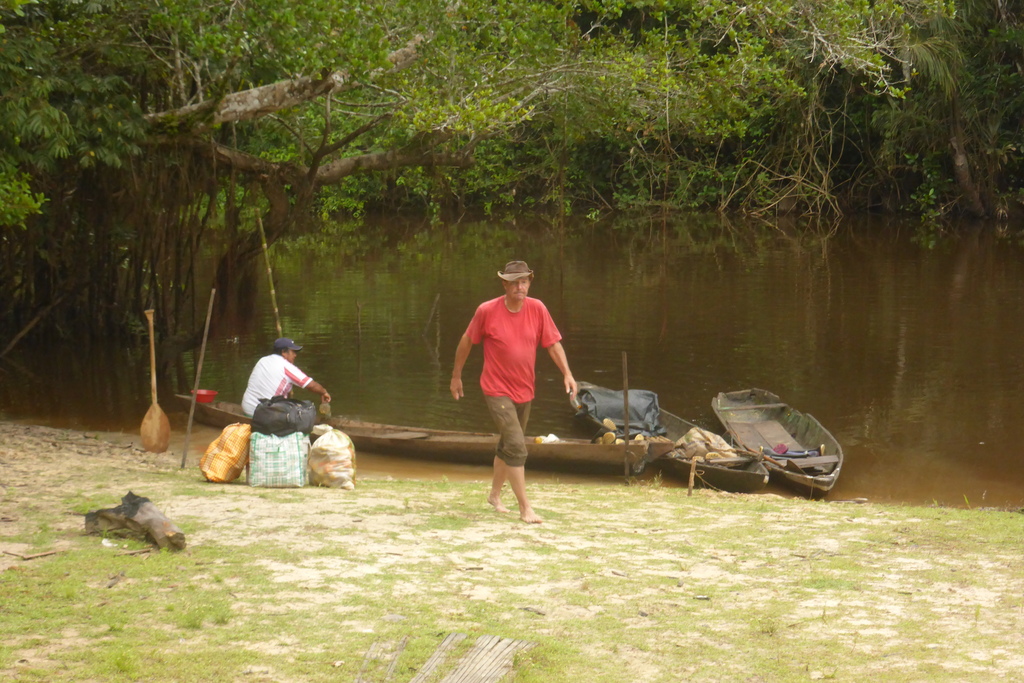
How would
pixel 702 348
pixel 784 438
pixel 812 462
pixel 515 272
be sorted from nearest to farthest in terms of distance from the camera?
pixel 515 272, pixel 812 462, pixel 784 438, pixel 702 348

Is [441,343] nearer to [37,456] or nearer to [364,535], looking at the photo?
[37,456]

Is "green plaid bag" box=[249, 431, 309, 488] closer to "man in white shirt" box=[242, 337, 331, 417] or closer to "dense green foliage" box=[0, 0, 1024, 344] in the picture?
"man in white shirt" box=[242, 337, 331, 417]

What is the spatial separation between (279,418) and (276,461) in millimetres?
340

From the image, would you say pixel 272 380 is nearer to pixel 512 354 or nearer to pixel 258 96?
pixel 512 354

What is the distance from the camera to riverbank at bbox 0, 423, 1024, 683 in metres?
4.87

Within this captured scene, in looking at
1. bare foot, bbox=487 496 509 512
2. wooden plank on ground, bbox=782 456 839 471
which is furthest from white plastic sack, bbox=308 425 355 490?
wooden plank on ground, bbox=782 456 839 471

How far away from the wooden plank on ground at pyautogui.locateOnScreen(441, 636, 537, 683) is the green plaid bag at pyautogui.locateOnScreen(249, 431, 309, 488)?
4.10 meters

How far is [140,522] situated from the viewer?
6312mm

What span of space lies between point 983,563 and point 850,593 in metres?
1.19

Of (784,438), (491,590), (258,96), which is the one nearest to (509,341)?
(491,590)

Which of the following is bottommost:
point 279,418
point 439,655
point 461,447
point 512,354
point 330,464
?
point 461,447

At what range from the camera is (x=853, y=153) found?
39.2 m

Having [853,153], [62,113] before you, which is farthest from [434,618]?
[853,153]

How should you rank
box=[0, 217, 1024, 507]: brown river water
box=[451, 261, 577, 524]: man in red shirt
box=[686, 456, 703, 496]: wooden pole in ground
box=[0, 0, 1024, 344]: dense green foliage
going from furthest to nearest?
box=[0, 217, 1024, 507]: brown river water, box=[0, 0, 1024, 344]: dense green foliage, box=[686, 456, 703, 496]: wooden pole in ground, box=[451, 261, 577, 524]: man in red shirt
